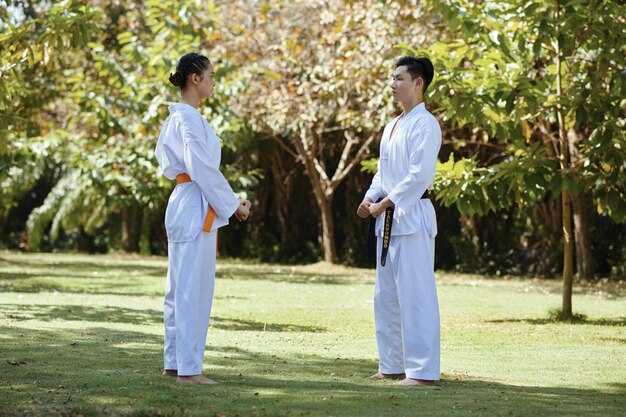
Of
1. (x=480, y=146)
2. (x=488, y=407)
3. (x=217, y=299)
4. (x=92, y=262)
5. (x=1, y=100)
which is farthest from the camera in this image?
(x=92, y=262)

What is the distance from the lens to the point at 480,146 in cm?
2147

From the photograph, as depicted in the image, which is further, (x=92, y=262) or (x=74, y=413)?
(x=92, y=262)

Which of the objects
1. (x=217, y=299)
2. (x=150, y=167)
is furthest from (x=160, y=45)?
(x=217, y=299)

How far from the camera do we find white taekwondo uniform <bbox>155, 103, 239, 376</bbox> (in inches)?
260

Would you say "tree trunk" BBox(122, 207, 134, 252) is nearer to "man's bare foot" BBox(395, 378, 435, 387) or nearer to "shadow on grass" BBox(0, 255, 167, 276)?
"shadow on grass" BBox(0, 255, 167, 276)

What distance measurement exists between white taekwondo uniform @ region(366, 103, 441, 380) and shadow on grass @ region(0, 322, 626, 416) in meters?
0.24

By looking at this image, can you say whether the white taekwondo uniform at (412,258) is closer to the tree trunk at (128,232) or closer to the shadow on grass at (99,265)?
the shadow on grass at (99,265)

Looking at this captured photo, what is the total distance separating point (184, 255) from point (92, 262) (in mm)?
16855

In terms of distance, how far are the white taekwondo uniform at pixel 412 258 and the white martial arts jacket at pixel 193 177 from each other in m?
1.03

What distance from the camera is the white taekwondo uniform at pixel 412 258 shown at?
22.3 feet

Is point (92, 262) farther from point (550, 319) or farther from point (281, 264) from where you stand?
point (550, 319)

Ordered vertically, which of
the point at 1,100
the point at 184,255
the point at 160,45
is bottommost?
the point at 184,255

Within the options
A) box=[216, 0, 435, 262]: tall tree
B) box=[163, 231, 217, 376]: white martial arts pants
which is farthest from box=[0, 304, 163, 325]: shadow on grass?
box=[216, 0, 435, 262]: tall tree

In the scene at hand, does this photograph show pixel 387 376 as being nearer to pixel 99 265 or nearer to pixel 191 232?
pixel 191 232
